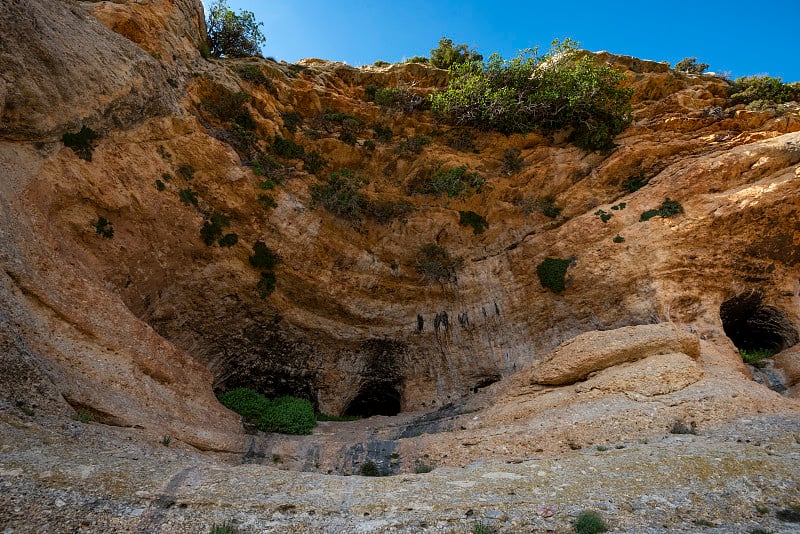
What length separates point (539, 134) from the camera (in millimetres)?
22203

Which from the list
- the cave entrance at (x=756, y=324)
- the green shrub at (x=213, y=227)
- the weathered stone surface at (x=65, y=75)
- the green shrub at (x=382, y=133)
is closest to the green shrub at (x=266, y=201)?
the green shrub at (x=213, y=227)

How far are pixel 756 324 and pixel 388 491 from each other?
63.9ft

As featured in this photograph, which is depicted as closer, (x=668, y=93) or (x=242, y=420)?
(x=242, y=420)

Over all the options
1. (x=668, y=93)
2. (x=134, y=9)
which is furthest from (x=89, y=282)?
(x=668, y=93)

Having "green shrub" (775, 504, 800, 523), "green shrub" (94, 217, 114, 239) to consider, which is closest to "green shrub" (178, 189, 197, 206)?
"green shrub" (94, 217, 114, 239)

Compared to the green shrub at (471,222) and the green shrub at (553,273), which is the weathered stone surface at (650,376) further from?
the green shrub at (471,222)

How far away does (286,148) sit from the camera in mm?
19781

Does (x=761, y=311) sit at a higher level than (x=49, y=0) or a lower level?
lower

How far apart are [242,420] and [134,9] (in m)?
16.8

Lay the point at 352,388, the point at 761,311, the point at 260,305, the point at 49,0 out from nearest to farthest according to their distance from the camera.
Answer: the point at 49,0, the point at 761,311, the point at 260,305, the point at 352,388

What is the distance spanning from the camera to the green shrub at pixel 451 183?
2130 centimetres

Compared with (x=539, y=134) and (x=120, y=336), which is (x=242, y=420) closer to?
(x=120, y=336)

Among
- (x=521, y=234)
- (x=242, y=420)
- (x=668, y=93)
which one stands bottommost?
(x=242, y=420)

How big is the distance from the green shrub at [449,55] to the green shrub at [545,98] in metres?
4.47
